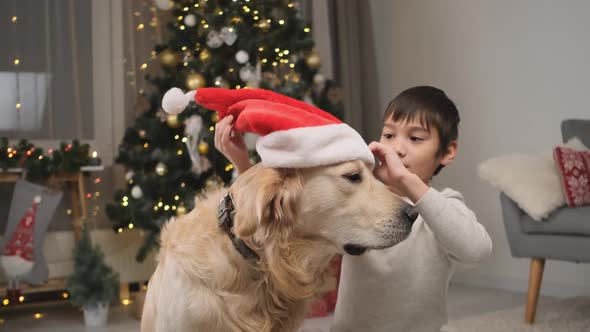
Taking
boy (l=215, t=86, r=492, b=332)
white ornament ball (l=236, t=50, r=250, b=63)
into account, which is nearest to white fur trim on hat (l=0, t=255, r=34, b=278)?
white ornament ball (l=236, t=50, r=250, b=63)

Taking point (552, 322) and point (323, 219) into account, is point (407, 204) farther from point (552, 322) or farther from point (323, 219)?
point (552, 322)

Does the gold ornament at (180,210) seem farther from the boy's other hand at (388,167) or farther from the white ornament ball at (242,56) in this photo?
the boy's other hand at (388,167)

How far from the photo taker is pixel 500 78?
15.1ft

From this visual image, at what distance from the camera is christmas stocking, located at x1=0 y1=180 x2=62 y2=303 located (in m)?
3.51

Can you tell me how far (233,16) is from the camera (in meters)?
3.87

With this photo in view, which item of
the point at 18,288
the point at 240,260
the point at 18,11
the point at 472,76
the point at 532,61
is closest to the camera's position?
the point at 240,260

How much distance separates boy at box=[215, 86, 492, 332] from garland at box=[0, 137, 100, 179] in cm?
238

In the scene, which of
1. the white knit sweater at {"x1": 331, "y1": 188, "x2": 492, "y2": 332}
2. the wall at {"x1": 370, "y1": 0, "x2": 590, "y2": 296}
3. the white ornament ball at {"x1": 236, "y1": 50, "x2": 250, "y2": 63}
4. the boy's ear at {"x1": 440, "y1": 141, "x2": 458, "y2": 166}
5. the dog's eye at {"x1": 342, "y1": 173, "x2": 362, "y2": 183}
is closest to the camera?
the dog's eye at {"x1": 342, "y1": 173, "x2": 362, "y2": 183}

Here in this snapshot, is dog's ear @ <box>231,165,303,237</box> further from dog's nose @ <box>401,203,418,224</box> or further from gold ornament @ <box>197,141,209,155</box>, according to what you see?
gold ornament @ <box>197,141,209,155</box>

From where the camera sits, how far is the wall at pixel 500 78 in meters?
4.25

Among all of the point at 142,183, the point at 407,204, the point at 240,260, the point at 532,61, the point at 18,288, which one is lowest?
the point at 18,288

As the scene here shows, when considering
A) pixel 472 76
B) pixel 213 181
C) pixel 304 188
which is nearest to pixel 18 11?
pixel 213 181

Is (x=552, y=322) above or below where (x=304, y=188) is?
below

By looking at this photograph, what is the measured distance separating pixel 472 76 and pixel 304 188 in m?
3.68
